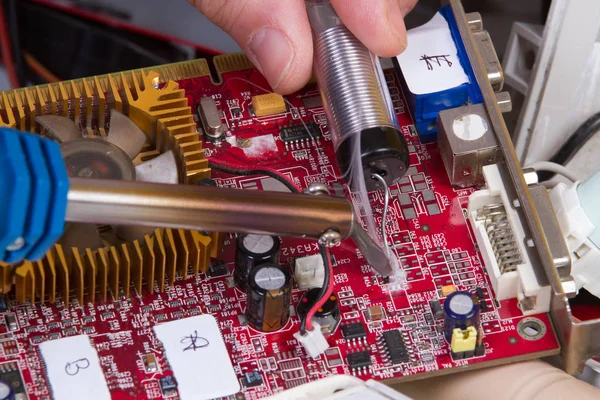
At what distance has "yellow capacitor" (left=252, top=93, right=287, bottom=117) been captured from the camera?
3955 millimetres

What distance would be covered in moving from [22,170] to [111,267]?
87 cm

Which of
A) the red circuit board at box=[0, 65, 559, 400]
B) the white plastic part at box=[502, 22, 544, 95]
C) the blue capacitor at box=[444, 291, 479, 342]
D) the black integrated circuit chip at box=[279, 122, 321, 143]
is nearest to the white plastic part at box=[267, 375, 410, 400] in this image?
the red circuit board at box=[0, 65, 559, 400]

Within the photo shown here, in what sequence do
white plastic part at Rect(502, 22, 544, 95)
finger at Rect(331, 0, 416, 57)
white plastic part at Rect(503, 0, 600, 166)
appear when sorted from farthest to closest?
white plastic part at Rect(502, 22, 544, 95) → white plastic part at Rect(503, 0, 600, 166) → finger at Rect(331, 0, 416, 57)

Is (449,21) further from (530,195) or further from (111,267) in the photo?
(111,267)

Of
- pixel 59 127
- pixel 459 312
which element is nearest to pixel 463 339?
pixel 459 312

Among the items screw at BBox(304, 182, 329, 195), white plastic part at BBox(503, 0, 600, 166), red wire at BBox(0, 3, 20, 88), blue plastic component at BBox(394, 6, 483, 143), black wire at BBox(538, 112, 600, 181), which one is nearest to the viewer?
screw at BBox(304, 182, 329, 195)

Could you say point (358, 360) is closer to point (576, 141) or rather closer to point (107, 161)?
point (107, 161)

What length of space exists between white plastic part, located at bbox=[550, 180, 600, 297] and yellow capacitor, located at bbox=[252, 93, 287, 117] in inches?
41.8

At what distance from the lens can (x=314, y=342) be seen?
3379mm

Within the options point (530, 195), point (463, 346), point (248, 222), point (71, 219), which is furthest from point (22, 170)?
point (530, 195)

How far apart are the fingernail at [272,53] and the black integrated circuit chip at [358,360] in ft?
3.43

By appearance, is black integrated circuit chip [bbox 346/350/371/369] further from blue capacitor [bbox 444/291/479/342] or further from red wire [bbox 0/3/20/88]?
red wire [bbox 0/3/20/88]

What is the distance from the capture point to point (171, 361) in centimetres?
333

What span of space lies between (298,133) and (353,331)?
83cm
